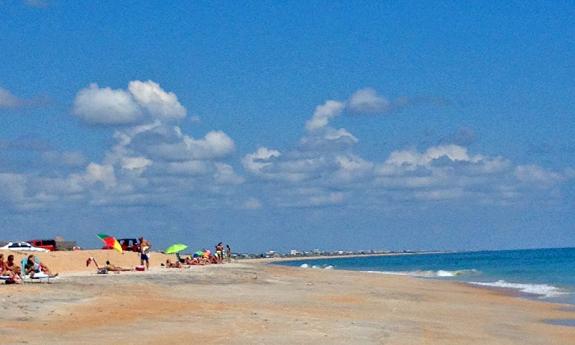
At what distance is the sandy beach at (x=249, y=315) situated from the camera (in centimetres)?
1962

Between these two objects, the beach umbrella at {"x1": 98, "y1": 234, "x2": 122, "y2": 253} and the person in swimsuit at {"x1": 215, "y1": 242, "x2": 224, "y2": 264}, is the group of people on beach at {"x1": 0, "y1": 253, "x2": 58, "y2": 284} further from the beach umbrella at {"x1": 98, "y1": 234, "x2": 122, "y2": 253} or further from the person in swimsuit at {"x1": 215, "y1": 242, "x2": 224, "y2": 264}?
the person in swimsuit at {"x1": 215, "y1": 242, "x2": 224, "y2": 264}

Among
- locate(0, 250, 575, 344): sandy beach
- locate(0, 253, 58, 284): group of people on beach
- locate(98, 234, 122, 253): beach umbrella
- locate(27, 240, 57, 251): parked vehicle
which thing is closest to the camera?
locate(0, 250, 575, 344): sandy beach

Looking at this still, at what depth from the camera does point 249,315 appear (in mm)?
24281

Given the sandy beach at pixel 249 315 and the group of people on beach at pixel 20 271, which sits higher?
the group of people on beach at pixel 20 271

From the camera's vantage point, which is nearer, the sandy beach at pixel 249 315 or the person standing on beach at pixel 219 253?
the sandy beach at pixel 249 315

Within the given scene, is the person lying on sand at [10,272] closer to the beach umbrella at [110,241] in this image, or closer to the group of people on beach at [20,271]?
the group of people on beach at [20,271]

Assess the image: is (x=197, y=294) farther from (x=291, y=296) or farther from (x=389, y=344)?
(x=389, y=344)

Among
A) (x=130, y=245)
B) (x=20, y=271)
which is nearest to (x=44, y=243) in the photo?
(x=130, y=245)

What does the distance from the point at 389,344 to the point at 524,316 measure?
42.0 feet

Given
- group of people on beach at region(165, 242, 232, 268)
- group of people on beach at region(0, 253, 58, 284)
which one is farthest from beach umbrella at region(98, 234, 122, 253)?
group of people on beach at region(0, 253, 58, 284)

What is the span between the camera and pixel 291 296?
35.1m

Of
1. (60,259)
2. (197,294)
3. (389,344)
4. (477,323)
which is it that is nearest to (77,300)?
(197,294)

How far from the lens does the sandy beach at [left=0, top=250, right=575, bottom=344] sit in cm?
1962

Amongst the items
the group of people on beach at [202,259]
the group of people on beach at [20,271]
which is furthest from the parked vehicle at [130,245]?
the group of people on beach at [20,271]
